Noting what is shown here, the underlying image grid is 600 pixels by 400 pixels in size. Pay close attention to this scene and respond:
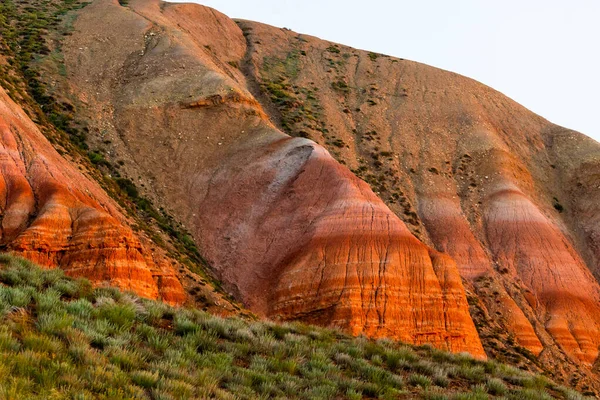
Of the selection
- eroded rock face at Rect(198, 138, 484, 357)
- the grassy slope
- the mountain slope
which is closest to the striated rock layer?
eroded rock face at Rect(198, 138, 484, 357)

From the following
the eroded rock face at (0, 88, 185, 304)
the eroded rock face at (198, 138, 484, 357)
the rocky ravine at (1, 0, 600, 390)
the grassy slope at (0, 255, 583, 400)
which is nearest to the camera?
the grassy slope at (0, 255, 583, 400)

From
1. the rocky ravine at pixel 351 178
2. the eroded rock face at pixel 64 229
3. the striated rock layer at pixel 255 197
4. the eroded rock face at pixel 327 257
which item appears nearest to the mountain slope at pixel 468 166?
the rocky ravine at pixel 351 178

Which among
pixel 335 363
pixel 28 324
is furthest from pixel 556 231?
pixel 28 324

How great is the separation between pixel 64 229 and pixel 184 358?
2155cm

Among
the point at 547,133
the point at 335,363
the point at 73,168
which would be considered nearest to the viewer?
the point at 335,363

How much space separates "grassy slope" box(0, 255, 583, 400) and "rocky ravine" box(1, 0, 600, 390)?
2262 cm

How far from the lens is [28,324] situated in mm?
12000

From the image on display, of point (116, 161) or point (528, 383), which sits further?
point (116, 161)

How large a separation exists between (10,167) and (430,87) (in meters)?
48.5

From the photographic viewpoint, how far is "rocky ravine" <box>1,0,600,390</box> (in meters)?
42.6

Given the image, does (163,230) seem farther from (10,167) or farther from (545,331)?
(545,331)

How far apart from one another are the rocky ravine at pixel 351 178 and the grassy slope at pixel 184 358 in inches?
890

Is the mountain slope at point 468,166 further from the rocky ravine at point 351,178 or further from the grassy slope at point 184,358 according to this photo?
the grassy slope at point 184,358

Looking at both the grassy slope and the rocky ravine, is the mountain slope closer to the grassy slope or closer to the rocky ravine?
the rocky ravine
